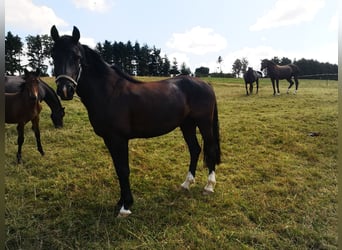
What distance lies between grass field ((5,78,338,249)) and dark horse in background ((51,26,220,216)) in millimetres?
426

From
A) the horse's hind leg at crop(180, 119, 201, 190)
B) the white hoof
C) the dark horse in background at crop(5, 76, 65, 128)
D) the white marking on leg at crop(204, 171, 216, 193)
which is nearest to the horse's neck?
the dark horse in background at crop(5, 76, 65, 128)

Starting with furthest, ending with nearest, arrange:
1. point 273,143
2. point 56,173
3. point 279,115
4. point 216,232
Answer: point 279,115
point 273,143
point 56,173
point 216,232

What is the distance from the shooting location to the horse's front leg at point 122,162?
341 cm

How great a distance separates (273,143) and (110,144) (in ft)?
15.3

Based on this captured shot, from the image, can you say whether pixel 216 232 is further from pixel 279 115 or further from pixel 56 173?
pixel 279 115

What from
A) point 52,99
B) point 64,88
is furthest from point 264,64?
point 64,88

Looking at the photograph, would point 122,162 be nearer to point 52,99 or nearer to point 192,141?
point 192,141

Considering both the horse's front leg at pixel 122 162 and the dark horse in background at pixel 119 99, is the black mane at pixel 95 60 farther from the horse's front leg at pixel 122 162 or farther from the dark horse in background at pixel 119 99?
the horse's front leg at pixel 122 162

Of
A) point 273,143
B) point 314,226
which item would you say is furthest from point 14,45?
point 314,226

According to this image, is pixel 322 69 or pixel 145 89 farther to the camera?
pixel 322 69

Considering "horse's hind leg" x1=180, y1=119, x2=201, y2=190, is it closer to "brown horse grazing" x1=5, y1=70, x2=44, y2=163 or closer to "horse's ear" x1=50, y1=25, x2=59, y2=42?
"horse's ear" x1=50, y1=25, x2=59, y2=42

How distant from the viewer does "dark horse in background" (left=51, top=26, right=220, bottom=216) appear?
2953mm

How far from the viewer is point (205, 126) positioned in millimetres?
4230

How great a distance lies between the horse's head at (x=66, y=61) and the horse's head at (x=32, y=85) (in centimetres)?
267
